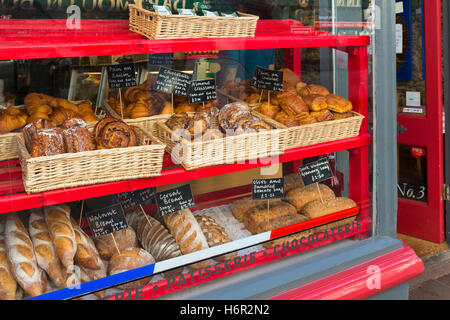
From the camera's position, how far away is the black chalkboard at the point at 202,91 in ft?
8.52

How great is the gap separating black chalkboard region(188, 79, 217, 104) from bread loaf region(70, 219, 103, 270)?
34.8 inches

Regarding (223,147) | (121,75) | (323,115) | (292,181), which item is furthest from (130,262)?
(323,115)

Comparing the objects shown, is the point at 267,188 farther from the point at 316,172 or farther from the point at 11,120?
the point at 11,120

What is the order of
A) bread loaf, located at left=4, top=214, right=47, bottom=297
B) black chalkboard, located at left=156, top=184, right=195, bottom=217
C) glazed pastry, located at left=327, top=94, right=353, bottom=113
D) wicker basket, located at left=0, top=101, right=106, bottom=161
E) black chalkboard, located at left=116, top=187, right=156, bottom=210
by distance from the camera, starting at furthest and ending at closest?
glazed pastry, located at left=327, top=94, right=353, bottom=113
black chalkboard, located at left=156, top=184, right=195, bottom=217
black chalkboard, located at left=116, top=187, right=156, bottom=210
wicker basket, located at left=0, top=101, right=106, bottom=161
bread loaf, located at left=4, top=214, right=47, bottom=297

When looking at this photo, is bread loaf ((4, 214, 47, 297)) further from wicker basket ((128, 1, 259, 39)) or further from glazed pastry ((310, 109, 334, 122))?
glazed pastry ((310, 109, 334, 122))

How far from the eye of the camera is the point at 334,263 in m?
2.68

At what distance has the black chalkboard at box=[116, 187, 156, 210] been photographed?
2.37 meters

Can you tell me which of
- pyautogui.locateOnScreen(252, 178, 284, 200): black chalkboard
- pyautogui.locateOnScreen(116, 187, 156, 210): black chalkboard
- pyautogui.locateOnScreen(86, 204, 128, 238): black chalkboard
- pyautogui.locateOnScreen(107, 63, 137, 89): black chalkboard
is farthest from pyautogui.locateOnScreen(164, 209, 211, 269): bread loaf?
pyautogui.locateOnScreen(107, 63, 137, 89): black chalkboard

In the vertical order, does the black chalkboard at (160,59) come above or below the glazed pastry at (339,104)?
above

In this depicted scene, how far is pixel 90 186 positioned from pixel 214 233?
0.77m

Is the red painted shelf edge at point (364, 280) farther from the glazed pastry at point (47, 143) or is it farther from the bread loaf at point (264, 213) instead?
the glazed pastry at point (47, 143)

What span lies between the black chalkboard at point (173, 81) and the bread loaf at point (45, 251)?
885mm

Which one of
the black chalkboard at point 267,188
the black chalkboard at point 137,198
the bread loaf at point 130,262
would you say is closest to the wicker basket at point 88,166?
the black chalkboard at point 137,198

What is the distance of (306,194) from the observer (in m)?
2.94
